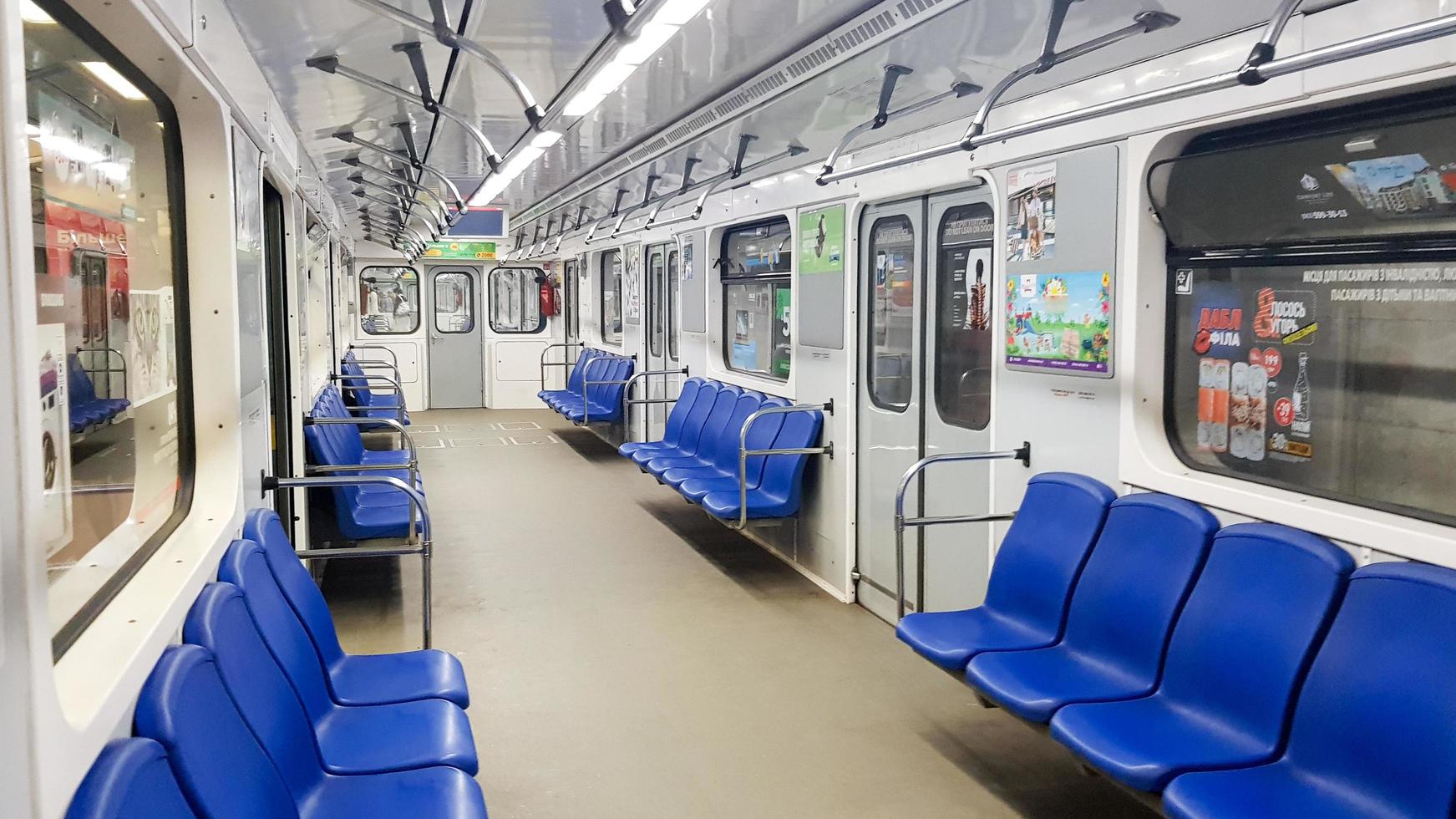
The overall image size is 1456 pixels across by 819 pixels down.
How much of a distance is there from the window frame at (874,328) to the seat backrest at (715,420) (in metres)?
1.68

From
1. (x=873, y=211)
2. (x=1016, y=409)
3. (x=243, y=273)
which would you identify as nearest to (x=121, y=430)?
(x=243, y=273)

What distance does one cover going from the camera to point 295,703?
8.16 feet

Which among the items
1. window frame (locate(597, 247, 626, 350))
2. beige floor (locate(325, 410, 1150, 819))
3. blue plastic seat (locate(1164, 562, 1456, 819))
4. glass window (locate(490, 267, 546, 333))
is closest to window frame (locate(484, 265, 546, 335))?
glass window (locate(490, 267, 546, 333))

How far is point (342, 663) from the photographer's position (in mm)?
3295

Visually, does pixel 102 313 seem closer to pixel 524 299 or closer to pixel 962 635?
pixel 962 635

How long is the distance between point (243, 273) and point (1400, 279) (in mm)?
3311

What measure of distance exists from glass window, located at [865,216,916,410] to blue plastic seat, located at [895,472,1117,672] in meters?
1.37

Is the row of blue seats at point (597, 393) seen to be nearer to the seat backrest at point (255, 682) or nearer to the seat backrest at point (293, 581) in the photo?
the seat backrest at point (293, 581)

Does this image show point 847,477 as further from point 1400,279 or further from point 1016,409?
point 1400,279

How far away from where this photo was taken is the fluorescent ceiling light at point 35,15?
77.6 inches

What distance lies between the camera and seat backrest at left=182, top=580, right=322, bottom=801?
216 cm

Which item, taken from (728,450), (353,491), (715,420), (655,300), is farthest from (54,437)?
(655,300)

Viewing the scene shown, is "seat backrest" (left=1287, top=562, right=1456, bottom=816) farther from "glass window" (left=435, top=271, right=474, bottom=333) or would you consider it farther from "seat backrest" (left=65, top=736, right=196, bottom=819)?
"glass window" (left=435, top=271, right=474, bottom=333)

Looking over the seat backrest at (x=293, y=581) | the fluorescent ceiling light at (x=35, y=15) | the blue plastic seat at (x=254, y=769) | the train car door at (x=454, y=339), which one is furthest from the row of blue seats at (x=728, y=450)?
the train car door at (x=454, y=339)
